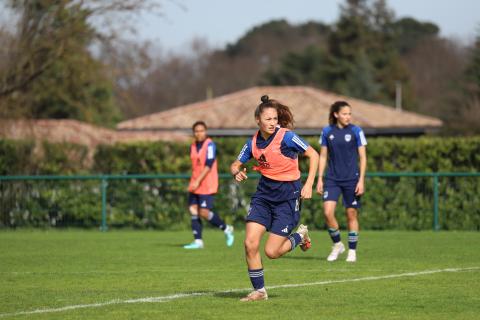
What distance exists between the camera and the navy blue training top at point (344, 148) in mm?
14680

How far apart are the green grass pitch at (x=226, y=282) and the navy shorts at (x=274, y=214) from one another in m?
0.70

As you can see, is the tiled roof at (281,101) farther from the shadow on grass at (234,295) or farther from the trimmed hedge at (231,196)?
the shadow on grass at (234,295)

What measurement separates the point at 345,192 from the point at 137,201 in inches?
440

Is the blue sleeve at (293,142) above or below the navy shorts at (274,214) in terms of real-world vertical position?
above

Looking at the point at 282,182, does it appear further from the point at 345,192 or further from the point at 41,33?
the point at 41,33

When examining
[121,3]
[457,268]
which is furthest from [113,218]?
[457,268]

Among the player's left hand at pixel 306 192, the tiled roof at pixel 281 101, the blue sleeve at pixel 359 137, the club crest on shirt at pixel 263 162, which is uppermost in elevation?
the tiled roof at pixel 281 101

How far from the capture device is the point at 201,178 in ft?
57.4

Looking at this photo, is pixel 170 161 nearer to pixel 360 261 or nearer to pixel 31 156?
pixel 31 156

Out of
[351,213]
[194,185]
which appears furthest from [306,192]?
[194,185]

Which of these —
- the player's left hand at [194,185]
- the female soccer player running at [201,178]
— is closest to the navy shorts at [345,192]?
the female soccer player running at [201,178]

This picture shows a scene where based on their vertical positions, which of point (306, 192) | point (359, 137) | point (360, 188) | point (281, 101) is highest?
point (281, 101)

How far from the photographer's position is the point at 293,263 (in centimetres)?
1434

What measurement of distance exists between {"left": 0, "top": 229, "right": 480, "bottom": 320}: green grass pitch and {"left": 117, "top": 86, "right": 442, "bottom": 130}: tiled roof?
25.3m
